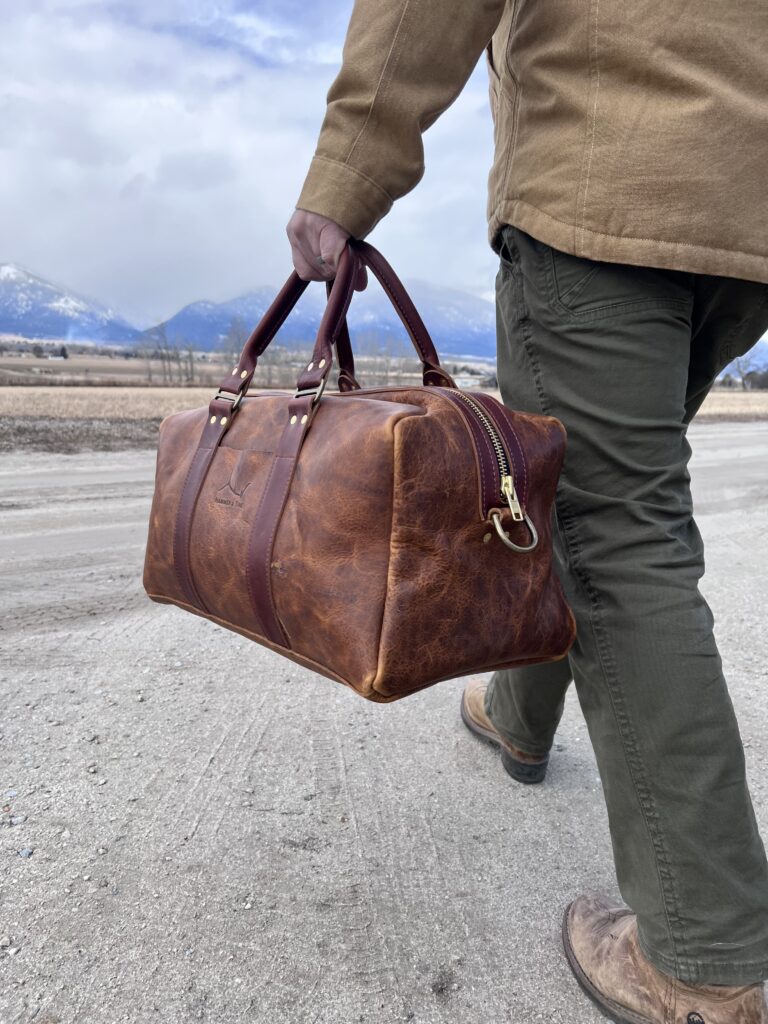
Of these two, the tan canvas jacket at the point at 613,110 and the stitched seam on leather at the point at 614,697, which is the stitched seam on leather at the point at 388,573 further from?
the tan canvas jacket at the point at 613,110

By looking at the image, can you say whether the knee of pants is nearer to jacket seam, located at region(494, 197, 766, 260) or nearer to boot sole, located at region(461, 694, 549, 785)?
jacket seam, located at region(494, 197, 766, 260)

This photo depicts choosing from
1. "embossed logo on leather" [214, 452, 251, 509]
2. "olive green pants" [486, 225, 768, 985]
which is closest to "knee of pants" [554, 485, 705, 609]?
"olive green pants" [486, 225, 768, 985]

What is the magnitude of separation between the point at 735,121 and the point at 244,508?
1032 millimetres

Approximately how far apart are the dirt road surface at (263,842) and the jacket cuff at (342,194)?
129cm

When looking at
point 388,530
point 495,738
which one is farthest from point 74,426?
point 388,530

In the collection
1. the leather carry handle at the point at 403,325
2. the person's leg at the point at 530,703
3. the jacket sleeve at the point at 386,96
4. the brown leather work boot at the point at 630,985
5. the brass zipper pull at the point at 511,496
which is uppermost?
the jacket sleeve at the point at 386,96

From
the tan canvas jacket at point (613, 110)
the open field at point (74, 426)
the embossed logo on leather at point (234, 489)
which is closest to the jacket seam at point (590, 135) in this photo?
the tan canvas jacket at point (613, 110)

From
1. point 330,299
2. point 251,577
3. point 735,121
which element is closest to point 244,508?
point 251,577

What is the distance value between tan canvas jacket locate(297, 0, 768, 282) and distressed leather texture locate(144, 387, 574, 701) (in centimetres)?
35

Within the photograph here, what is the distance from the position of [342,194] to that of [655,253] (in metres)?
0.53

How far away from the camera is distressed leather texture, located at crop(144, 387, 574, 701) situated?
1067 mm

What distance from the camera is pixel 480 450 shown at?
1119 mm

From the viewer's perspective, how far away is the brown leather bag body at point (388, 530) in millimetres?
1070

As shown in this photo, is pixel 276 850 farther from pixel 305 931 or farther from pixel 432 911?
pixel 432 911
